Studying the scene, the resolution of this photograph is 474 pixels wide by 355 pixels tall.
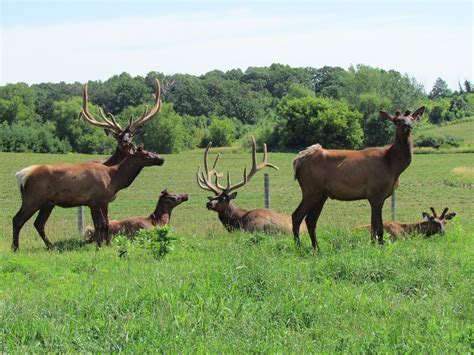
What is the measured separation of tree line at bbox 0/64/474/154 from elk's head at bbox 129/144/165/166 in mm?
27915

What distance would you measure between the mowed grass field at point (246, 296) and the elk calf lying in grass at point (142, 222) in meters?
0.97

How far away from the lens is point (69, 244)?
1178 cm

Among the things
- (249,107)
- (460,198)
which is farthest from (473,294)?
(249,107)

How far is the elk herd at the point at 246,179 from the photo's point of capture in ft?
35.7

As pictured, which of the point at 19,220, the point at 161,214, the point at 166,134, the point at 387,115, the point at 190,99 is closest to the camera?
the point at 387,115

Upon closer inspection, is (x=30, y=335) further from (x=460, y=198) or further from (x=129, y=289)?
(x=460, y=198)

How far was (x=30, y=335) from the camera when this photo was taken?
5.94 meters

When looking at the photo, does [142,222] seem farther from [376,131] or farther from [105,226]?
[376,131]

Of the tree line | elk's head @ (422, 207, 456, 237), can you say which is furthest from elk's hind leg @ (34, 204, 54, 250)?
the tree line

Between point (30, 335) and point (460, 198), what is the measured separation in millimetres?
20691

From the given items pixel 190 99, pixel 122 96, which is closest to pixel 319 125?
pixel 122 96

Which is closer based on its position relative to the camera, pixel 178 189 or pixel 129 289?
pixel 129 289

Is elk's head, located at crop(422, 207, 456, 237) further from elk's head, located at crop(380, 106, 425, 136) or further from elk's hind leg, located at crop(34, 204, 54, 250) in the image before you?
elk's hind leg, located at crop(34, 204, 54, 250)

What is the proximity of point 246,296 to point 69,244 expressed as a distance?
18.3ft
